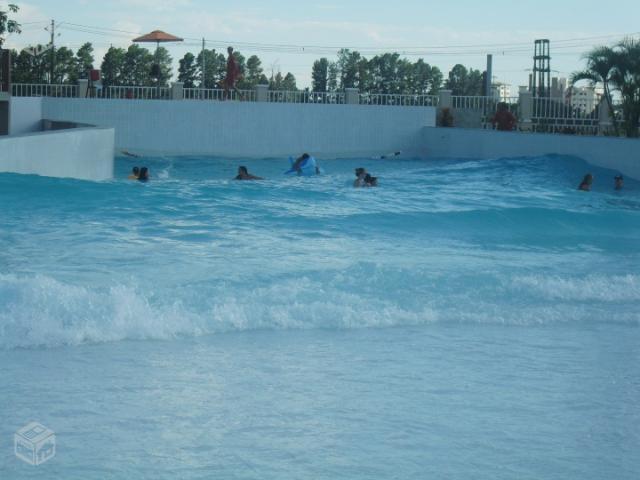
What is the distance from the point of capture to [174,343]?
657cm

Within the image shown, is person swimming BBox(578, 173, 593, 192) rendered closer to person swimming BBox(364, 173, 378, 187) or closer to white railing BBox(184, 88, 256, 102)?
person swimming BBox(364, 173, 378, 187)

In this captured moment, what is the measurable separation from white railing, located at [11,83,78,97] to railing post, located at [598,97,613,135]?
14.6 meters

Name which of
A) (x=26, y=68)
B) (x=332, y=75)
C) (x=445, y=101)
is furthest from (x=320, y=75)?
(x=445, y=101)

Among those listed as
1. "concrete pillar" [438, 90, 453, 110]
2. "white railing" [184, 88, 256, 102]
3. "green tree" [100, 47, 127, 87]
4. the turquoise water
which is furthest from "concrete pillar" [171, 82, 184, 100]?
the turquoise water

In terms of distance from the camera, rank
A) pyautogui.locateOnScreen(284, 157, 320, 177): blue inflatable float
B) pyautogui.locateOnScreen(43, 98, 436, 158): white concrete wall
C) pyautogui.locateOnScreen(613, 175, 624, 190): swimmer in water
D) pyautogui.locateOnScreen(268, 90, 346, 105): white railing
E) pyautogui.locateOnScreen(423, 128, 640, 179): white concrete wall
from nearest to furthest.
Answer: pyautogui.locateOnScreen(613, 175, 624, 190): swimmer in water → pyautogui.locateOnScreen(423, 128, 640, 179): white concrete wall → pyautogui.locateOnScreen(284, 157, 320, 177): blue inflatable float → pyautogui.locateOnScreen(43, 98, 436, 158): white concrete wall → pyautogui.locateOnScreen(268, 90, 346, 105): white railing

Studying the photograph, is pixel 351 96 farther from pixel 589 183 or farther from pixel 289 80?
pixel 289 80

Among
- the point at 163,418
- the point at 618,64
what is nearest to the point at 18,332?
the point at 163,418

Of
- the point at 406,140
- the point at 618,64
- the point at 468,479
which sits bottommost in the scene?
the point at 468,479

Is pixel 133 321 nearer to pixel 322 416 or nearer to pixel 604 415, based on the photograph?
pixel 322 416

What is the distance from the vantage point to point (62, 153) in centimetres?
1534

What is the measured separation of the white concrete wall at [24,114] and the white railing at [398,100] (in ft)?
33.3

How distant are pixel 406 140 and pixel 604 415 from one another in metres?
25.2

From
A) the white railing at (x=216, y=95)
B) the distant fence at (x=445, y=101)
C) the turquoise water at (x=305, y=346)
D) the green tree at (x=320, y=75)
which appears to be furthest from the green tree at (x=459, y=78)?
the turquoise water at (x=305, y=346)

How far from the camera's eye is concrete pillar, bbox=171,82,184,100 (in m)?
28.0
